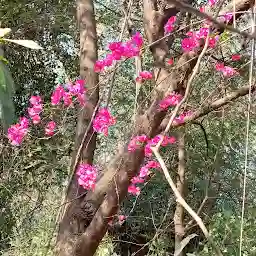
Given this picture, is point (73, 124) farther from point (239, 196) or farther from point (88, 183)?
point (88, 183)

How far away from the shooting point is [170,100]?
2.26 meters

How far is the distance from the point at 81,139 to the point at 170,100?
0.87m

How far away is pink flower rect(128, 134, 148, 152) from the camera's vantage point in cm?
238

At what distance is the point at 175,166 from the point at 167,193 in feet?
1.77

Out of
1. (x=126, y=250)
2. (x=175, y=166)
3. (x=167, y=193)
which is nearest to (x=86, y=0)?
(x=175, y=166)

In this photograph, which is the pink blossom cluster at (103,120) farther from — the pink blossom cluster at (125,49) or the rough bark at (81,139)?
the pink blossom cluster at (125,49)

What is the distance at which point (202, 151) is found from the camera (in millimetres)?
4414

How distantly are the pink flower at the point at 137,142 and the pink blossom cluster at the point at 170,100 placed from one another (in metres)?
0.17

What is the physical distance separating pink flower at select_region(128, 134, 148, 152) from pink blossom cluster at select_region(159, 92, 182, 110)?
17cm

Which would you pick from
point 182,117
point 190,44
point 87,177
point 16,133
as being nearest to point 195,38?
point 190,44

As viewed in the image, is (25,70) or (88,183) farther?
(25,70)

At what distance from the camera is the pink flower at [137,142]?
2379mm

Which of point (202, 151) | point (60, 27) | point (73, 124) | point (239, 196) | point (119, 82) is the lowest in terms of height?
point (239, 196)

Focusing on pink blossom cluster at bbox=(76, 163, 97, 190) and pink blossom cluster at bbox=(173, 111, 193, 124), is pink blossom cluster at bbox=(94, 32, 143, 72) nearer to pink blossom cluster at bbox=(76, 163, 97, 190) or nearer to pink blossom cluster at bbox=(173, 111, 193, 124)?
pink blossom cluster at bbox=(173, 111, 193, 124)
